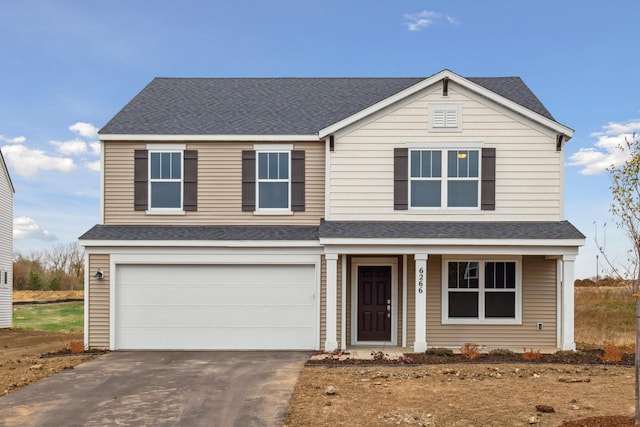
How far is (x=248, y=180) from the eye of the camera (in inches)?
661

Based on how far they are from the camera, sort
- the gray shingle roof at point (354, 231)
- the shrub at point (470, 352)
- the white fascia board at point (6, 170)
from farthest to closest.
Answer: the white fascia board at point (6, 170), the gray shingle roof at point (354, 231), the shrub at point (470, 352)

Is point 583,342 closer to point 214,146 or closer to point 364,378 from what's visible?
Result: point 364,378

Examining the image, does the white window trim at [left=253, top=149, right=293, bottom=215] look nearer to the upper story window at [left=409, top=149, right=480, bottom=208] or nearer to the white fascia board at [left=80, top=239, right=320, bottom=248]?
the white fascia board at [left=80, top=239, right=320, bottom=248]

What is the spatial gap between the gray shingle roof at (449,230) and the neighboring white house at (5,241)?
18483 mm

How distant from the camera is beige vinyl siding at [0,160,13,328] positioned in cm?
2758

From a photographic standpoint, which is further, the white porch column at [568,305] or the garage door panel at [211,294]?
the garage door panel at [211,294]

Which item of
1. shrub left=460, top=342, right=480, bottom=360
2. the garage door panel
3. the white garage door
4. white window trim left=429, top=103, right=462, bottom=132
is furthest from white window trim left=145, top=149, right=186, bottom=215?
shrub left=460, top=342, right=480, bottom=360

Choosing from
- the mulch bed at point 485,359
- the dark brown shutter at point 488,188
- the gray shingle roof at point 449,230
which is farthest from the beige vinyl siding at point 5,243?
the dark brown shutter at point 488,188

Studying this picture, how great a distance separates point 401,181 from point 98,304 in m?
8.55

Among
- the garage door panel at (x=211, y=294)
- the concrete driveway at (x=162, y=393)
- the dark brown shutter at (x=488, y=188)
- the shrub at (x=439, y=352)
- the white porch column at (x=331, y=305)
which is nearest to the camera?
the concrete driveway at (x=162, y=393)

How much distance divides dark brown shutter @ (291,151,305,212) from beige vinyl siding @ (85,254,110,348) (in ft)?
16.9

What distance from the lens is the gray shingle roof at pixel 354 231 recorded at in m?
15.0

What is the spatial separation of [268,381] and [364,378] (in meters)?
1.90

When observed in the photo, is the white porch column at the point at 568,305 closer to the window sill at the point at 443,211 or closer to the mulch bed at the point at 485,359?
the mulch bed at the point at 485,359
